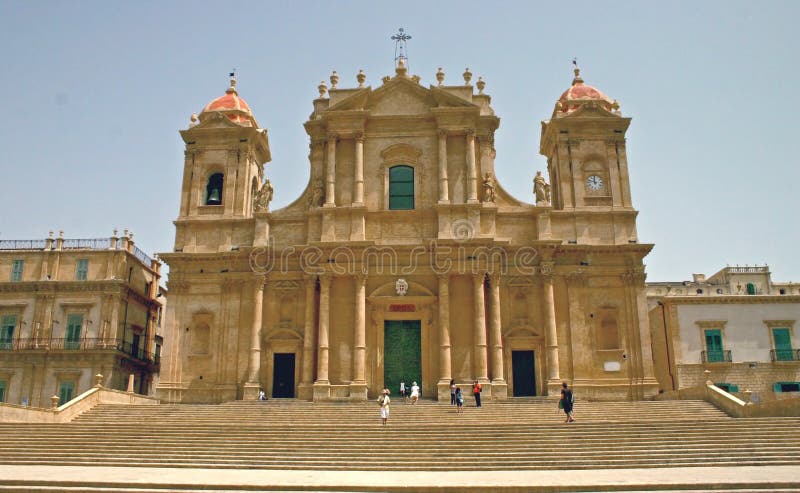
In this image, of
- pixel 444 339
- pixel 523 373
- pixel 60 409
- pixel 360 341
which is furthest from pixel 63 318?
pixel 523 373

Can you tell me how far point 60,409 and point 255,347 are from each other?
26.7 feet

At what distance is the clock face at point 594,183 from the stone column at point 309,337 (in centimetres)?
1323

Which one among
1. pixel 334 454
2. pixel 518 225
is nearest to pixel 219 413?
pixel 334 454

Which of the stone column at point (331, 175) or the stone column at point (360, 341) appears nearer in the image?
the stone column at point (360, 341)

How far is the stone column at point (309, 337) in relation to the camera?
29.4 metres

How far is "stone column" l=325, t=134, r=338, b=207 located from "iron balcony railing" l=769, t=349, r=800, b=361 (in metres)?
22.3

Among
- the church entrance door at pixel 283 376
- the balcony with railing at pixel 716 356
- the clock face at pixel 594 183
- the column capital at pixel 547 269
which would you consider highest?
the clock face at pixel 594 183

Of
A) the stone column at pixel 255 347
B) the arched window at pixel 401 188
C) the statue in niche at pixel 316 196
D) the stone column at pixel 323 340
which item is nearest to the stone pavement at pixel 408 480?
the stone column at pixel 323 340

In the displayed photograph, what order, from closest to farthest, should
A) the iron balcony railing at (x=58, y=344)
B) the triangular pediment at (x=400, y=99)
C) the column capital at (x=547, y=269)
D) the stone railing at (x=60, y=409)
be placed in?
the stone railing at (x=60, y=409)
the column capital at (x=547, y=269)
the triangular pediment at (x=400, y=99)
the iron balcony railing at (x=58, y=344)

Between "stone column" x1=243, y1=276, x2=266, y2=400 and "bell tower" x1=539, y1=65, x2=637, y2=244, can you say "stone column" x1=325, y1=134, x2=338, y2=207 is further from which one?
"bell tower" x1=539, y1=65, x2=637, y2=244

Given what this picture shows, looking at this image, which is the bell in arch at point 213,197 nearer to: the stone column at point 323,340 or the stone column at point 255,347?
the stone column at point 255,347

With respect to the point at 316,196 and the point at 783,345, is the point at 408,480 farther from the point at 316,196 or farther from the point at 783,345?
the point at 783,345

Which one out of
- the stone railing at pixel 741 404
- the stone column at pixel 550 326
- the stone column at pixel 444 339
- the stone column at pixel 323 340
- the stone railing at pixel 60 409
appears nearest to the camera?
the stone railing at pixel 741 404

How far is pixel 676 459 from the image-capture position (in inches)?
669
